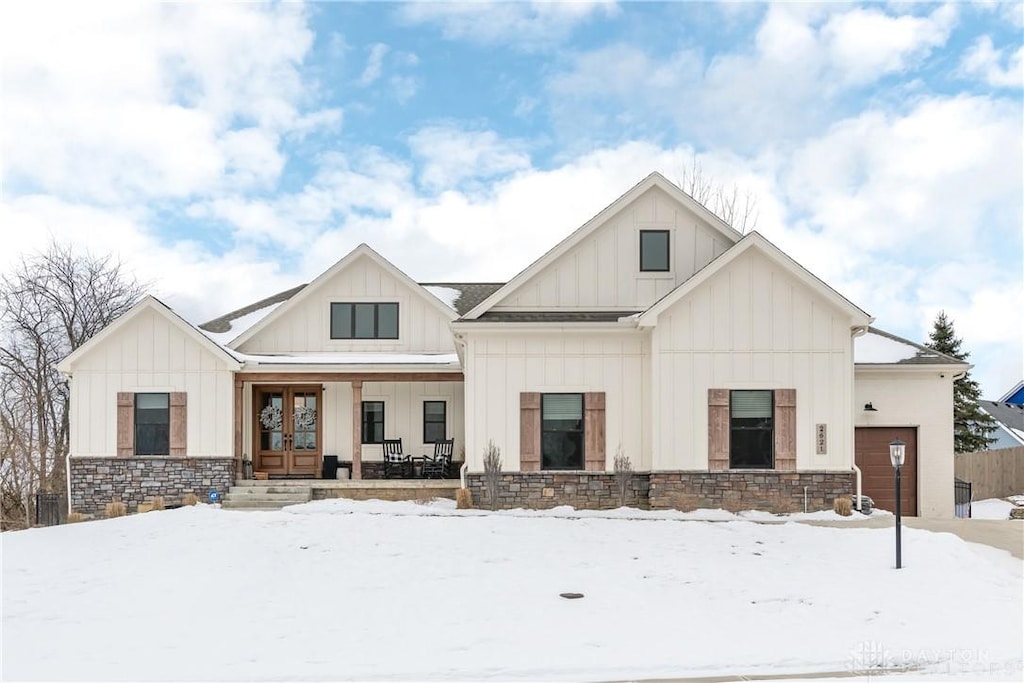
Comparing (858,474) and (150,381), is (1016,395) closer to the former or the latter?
(858,474)

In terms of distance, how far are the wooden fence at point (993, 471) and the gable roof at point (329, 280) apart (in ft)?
47.5

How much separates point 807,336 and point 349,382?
10205 mm

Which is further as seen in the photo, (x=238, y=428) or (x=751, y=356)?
(x=238, y=428)

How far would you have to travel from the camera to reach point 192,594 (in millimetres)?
9555

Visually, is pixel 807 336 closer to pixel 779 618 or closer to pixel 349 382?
pixel 779 618

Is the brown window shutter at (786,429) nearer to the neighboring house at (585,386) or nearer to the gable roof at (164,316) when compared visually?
the neighboring house at (585,386)

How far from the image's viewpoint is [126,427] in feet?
55.8

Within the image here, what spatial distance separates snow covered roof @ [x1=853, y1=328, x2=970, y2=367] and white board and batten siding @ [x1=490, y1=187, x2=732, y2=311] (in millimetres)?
3790

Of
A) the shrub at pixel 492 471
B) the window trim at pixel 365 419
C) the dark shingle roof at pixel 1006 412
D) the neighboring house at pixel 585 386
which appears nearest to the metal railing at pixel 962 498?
the neighboring house at pixel 585 386

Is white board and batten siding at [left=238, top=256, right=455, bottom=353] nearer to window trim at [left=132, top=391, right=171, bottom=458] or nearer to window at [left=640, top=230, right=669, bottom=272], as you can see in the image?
window trim at [left=132, top=391, right=171, bottom=458]

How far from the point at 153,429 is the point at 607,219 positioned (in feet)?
34.5

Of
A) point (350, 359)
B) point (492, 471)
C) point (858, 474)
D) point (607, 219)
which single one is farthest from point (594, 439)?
point (350, 359)

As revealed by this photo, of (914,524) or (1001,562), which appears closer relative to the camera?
(1001,562)

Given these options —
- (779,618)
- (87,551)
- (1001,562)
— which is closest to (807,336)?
(1001,562)
